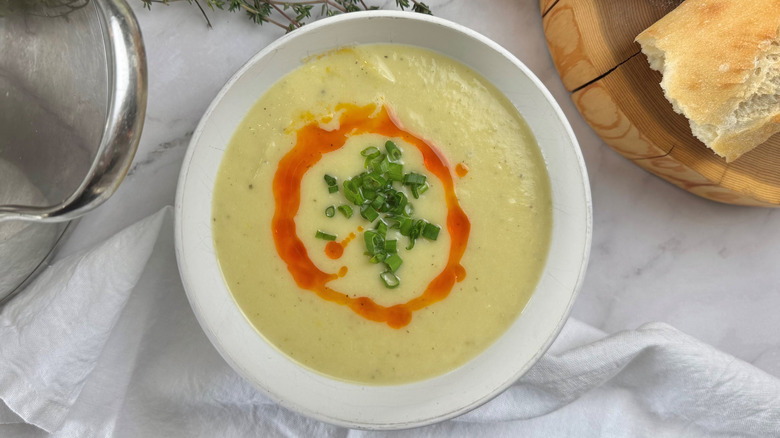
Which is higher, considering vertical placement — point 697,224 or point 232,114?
point 697,224

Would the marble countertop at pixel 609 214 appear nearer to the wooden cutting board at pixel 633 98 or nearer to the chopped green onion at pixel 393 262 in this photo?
the wooden cutting board at pixel 633 98

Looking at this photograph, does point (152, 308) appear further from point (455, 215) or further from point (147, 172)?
point (455, 215)

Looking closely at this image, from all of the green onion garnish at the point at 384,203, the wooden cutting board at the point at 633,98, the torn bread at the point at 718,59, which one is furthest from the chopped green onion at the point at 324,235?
the torn bread at the point at 718,59

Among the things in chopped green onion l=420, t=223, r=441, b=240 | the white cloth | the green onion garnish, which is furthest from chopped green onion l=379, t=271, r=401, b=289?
the white cloth

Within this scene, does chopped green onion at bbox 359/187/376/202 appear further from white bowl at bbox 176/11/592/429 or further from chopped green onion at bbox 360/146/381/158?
white bowl at bbox 176/11/592/429

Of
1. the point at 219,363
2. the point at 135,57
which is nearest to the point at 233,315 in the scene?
the point at 219,363

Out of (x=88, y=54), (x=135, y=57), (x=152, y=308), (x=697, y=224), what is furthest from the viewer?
(x=697, y=224)

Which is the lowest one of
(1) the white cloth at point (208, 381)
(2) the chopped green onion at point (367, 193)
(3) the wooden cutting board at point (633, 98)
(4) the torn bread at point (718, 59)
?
(1) the white cloth at point (208, 381)
